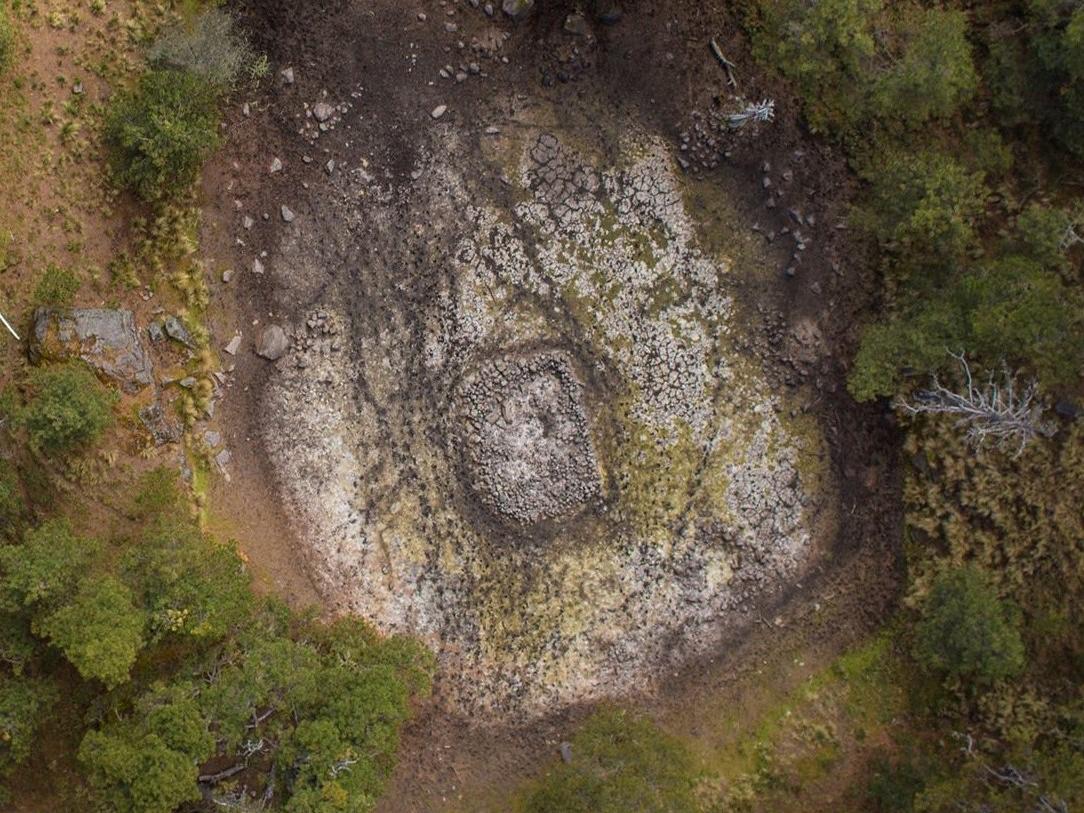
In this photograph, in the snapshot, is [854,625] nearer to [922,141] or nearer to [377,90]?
[922,141]

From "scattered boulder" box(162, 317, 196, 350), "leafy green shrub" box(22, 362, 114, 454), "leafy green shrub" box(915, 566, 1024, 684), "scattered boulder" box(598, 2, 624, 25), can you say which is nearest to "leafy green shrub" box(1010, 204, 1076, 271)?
"leafy green shrub" box(915, 566, 1024, 684)

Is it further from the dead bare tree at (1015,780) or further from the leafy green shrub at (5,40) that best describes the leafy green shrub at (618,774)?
the leafy green shrub at (5,40)

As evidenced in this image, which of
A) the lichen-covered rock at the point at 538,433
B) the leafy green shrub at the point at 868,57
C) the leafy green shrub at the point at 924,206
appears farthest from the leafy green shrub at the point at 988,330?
the leafy green shrub at the point at 868,57

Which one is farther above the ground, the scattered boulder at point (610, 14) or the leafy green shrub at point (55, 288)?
the scattered boulder at point (610, 14)

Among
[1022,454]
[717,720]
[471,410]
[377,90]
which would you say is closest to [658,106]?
[377,90]

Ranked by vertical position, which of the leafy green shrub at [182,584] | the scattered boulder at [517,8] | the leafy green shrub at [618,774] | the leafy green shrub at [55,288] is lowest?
the leafy green shrub at [618,774]

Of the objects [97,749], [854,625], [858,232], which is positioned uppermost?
[858,232]

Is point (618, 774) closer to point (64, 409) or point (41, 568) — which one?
point (41, 568)

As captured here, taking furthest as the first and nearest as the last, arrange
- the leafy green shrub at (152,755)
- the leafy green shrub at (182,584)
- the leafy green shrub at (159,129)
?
the leafy green shrub at (159,129) < the leafy green shrub at (182,584) < the leafy green shrub at (152,755)
